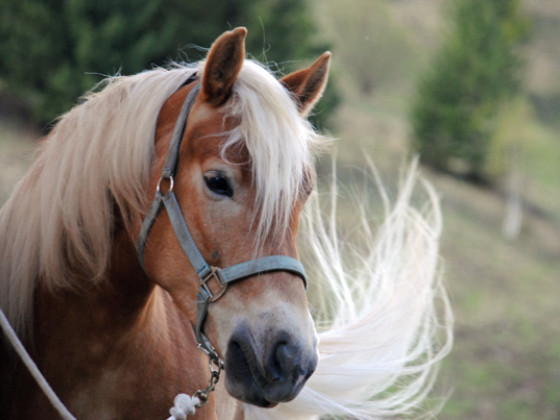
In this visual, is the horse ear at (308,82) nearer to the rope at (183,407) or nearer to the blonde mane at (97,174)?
the blonde mane at (97,174)

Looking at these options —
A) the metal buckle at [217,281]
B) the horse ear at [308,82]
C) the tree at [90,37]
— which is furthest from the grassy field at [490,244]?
the tree at [90,37]

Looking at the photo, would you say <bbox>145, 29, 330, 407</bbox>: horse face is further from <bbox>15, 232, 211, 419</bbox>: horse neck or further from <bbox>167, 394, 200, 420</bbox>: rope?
<bbox>167, 394, 200, 420</bbox>: rope

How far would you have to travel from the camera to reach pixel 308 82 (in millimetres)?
2707

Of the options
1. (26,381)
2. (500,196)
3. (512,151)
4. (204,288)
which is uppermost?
(204,288)

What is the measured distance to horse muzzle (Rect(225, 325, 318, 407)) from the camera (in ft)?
6.77

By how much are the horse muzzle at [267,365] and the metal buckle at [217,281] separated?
0.45ft

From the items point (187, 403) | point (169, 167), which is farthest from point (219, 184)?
point (187, 403)

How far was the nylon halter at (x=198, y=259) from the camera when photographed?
2.18m

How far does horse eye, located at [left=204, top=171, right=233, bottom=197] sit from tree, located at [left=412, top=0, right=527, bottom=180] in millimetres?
30668

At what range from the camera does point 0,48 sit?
15156 millimetres

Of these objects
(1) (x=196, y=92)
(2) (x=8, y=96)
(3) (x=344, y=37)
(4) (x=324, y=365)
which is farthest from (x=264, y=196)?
(3) (x=344, y=37)

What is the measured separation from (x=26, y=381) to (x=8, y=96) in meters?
16.2

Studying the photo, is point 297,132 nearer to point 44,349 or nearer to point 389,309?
point 44,349

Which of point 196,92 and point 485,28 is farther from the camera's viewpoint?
point 485,28
